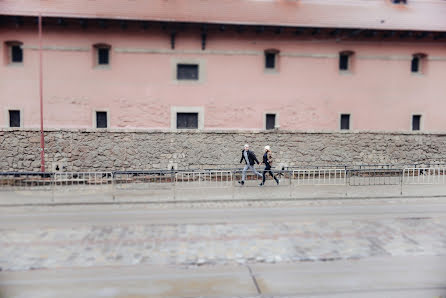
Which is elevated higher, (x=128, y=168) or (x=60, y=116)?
(x=60, y=116)

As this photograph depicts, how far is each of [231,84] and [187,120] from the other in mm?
3261

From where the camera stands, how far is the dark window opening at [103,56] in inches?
705

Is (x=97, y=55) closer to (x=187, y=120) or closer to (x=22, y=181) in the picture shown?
(x=187, y=120)

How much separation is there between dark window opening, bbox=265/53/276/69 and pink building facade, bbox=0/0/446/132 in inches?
4.5

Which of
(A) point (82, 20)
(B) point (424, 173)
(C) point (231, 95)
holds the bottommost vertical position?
(B) point (424, 173)

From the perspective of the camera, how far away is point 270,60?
18.9 meters

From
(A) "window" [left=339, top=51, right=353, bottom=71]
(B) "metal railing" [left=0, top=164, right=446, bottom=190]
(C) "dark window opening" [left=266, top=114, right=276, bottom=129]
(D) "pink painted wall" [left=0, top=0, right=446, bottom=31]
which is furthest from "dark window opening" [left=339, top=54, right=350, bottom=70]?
(B) "metal railing" [left=0, top=164, right=446, bottom=190]

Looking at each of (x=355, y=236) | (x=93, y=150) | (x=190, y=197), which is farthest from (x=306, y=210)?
(x=93, y=150)

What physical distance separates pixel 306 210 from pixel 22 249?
732cm

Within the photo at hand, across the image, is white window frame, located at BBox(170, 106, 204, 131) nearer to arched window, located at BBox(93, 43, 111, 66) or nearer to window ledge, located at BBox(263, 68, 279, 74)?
window ledge, located at BBox(263, 68, 279, 74)

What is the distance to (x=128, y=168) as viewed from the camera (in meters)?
16.1

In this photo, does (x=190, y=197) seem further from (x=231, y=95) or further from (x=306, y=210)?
(x=231, y=95)

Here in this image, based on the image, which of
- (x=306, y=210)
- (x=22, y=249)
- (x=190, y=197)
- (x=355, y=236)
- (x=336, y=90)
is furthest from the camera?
(x=336, y=90)

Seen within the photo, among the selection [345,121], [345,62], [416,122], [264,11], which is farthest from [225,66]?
[416,122]
